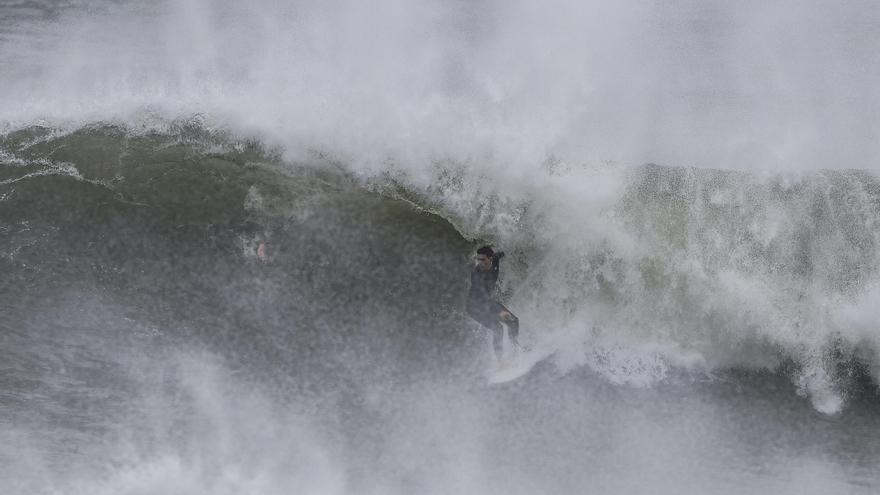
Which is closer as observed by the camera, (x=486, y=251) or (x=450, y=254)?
(x=486, y=251)

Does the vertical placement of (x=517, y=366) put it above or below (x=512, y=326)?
below

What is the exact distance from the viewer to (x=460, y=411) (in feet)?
19.1

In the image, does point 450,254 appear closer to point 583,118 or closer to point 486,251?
point 486,251

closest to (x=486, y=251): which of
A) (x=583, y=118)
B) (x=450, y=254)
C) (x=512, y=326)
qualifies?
(x=450, y=254)

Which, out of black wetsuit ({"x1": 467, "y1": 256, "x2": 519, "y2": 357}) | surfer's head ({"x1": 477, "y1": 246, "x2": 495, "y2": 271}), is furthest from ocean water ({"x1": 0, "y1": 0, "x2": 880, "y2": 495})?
surfer's head ({"x1": 477, "y1": 246, "x2": 495, "y2": 271})

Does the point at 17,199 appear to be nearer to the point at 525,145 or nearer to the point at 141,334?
the point at 141,334

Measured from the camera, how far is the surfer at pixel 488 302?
5.71m

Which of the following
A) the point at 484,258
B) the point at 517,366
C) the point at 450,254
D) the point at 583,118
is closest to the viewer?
the point at 484,258

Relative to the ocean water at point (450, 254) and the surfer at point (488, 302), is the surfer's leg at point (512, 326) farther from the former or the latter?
the ocean water at point (450, 254)

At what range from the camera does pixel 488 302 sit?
5730mm

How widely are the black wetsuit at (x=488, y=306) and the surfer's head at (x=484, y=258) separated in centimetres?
4

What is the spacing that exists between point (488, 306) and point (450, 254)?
0.61 m

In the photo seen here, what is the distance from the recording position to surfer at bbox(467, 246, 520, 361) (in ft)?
18.7

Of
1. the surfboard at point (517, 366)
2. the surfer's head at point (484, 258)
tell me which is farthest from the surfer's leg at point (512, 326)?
the surfer's head at point (484, 258)
